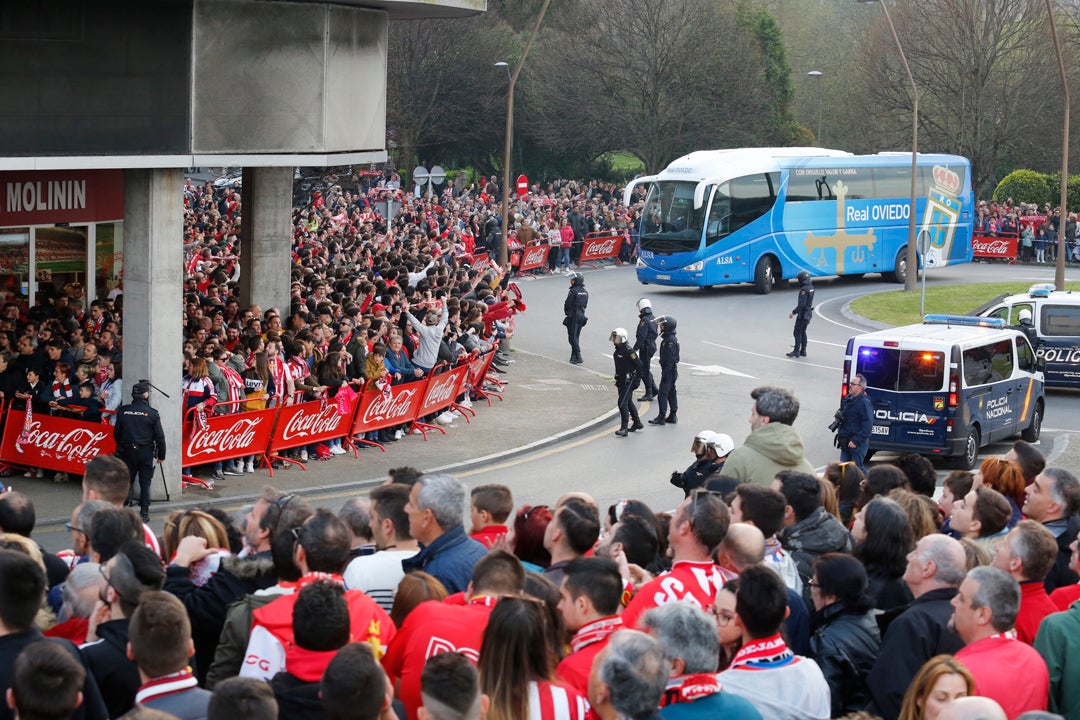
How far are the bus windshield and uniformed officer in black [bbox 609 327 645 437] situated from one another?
15.4 metres

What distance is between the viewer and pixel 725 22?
2479 inches

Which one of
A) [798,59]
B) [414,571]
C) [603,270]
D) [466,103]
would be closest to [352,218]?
[603,270]

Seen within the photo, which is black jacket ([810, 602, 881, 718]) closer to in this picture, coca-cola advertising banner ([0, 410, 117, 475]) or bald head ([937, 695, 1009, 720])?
bald head ([937, 695, 1009, 720])

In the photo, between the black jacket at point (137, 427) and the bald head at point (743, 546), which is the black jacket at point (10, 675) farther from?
the black jacket at point (137, 427)

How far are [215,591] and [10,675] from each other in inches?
55.6

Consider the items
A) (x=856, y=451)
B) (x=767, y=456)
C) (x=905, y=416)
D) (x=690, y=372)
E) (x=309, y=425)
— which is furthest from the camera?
(x=690, y=372)

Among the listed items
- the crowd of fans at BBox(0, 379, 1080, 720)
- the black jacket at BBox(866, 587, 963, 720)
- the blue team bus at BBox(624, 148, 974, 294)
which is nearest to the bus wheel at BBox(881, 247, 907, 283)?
the blue team bus at BBox(624, 148, 974, 294)

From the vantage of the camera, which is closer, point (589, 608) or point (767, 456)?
point (589, 608)

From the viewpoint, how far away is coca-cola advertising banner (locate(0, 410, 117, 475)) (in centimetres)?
1667

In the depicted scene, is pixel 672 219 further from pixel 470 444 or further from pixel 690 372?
pixel 470 444

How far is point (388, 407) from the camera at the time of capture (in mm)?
20344

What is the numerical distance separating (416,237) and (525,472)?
607 inches

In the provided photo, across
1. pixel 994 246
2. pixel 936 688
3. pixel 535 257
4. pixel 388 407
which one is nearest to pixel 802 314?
pixel 388 407

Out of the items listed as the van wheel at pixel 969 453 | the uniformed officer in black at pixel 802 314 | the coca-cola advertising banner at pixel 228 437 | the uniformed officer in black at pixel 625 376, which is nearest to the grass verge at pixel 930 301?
the uniformed officer in black at pixel 802 314
